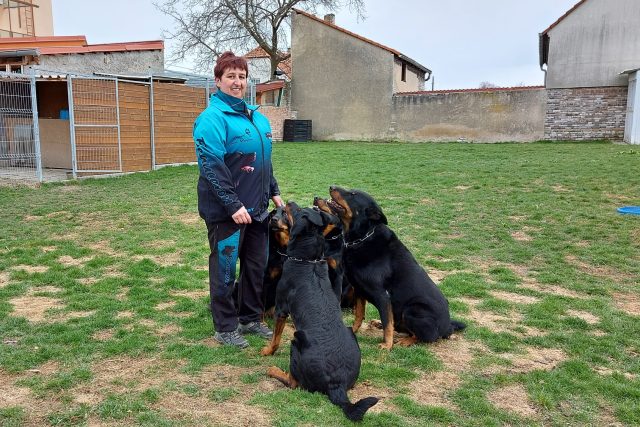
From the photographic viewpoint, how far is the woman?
3.34m

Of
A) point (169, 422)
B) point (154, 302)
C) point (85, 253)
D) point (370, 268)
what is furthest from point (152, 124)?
point (169, 422)

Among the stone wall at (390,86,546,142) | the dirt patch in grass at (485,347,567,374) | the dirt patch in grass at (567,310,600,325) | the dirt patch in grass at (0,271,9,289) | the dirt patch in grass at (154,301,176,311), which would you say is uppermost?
the stone wall at (390,86,546,142)

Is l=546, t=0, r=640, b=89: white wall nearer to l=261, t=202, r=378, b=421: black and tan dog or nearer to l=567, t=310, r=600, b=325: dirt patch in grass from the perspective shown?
l=567, t=310, r=600, b=325: dirt patch in grass

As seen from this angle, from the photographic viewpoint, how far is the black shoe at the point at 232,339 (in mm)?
3688

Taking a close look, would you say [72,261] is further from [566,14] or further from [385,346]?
[566,14]

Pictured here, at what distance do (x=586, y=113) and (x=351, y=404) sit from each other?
22.4 metres

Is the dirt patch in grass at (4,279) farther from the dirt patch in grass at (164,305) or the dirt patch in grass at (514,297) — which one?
the dirt patch in grass at (514,297)

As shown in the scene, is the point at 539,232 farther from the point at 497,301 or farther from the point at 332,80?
the point at 332,80

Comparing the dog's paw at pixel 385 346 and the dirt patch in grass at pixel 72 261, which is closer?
the dog's paw at pixel 385 346

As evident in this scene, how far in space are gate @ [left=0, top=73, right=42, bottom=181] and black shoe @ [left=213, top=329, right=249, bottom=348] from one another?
985 centimetres

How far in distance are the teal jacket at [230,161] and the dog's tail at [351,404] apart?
134 centimetres

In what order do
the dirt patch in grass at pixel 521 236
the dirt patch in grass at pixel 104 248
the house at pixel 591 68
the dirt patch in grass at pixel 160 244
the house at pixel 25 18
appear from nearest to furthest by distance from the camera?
the dirt patch in grass at pixel 104 248, the dirt patch in grass at pixel 160 244, the dirt patch in grass at pixel 521 236, the house at pixel 591 68, the house at pixel 25 18

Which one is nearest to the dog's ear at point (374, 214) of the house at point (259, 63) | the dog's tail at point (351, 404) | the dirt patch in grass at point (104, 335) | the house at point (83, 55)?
the dog's tail at point (351, 404)

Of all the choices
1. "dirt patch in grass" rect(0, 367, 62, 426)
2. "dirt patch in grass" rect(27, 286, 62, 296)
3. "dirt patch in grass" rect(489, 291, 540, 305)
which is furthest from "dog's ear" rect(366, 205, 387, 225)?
"dirt patch in grass" rect(27, 286, 62, 296)
